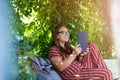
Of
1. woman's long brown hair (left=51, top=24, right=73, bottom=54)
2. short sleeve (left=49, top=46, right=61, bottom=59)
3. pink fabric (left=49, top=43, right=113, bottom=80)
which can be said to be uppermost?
woman's long brown hair (left=51, top=24, right=73, bottom=54)

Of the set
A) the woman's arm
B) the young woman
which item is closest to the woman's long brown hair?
the young woman

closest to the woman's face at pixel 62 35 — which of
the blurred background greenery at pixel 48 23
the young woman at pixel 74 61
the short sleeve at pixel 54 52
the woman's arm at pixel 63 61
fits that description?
the young woman at pixel 74 61

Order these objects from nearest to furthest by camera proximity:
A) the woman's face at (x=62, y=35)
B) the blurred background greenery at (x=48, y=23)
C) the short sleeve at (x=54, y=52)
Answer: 1. the blurred background greenery at (x=48, y=23)
2. the short sleeve at (x=54, y=52)
3. the woman's face at (x=62, y=35)

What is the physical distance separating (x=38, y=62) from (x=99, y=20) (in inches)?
88.2

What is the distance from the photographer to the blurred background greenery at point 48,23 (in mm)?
3560

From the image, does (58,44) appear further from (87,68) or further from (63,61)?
(87,68)

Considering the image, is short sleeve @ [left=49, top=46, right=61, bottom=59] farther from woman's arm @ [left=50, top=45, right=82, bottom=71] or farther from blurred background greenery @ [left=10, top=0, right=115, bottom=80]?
blurred background greenery @ [left=10, top=0, right=115, bottom=80]

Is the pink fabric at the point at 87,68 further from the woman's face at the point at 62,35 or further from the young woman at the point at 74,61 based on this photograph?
the woman's face at the point at 62,35

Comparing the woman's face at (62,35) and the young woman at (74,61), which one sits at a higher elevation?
the woman's face at (62,35)

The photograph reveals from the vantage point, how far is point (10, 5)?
356 centimetres

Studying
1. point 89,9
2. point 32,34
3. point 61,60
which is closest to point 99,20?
point 89,9

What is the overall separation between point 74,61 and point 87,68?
182 millimetres

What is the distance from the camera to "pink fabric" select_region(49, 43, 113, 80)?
11.9ft

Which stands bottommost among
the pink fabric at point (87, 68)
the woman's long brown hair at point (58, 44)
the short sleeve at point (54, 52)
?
the pink fabric at point (87, 68)
